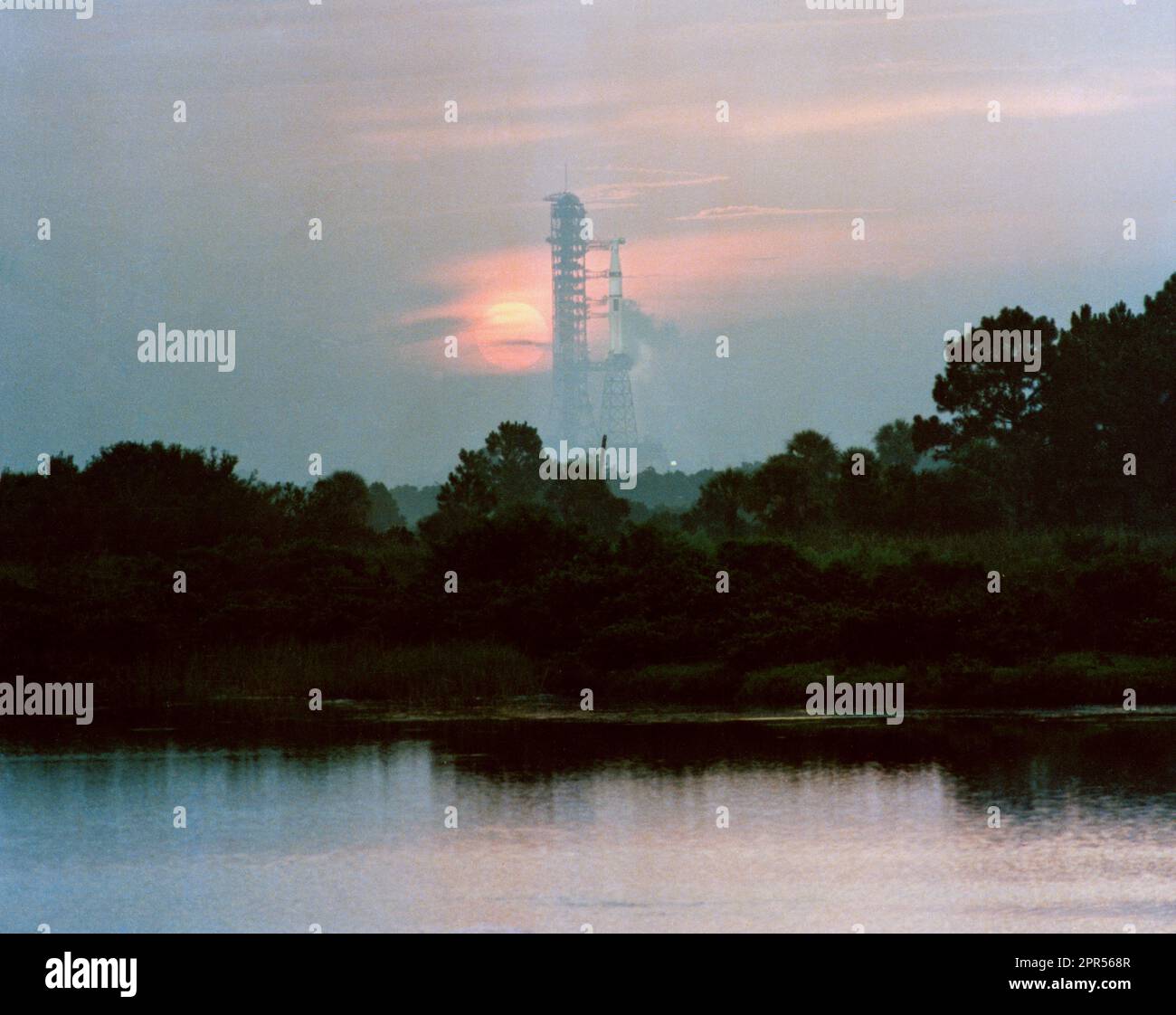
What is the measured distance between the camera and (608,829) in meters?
21.1

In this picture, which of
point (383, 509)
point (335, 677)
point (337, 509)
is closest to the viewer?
point (335, 677)

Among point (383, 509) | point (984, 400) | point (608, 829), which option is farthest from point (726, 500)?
point (383, 509)

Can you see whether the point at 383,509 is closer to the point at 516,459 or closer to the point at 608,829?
the point at 516,459

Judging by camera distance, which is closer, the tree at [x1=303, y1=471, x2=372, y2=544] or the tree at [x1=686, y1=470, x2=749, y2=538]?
the tree at [x1=686, y1=470, x2=749, y2=538]

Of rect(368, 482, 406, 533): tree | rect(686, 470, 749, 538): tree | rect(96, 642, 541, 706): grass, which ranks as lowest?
rect(96, 642, 541, 706): grass

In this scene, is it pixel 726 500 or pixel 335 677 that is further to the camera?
pixel 726 500

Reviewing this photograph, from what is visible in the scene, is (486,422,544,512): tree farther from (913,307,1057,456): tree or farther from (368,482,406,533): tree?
(368,482,406,533): tree

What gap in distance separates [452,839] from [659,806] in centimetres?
309

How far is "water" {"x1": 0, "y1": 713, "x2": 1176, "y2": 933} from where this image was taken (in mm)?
17156

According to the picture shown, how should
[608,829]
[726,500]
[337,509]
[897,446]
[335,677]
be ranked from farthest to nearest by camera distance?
[897,446], [337,509], [726,500], [335,677], [608,829]

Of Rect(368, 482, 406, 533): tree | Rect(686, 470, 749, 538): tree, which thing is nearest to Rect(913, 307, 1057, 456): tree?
Rect(686, 470, 749, 538): tree

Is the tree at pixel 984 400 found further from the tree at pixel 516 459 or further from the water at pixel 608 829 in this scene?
the water at pixel 608 829

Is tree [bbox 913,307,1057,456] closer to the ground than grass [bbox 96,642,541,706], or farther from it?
farther from it
